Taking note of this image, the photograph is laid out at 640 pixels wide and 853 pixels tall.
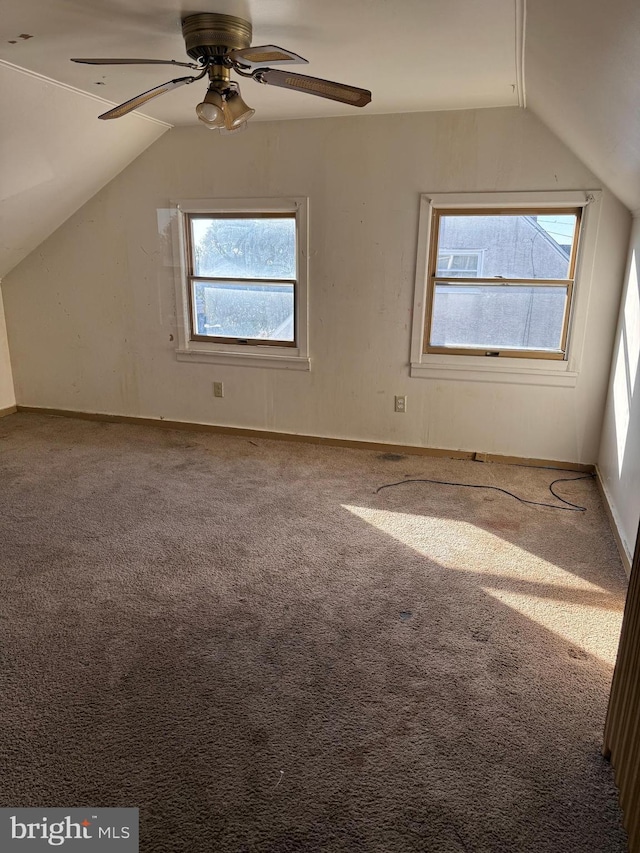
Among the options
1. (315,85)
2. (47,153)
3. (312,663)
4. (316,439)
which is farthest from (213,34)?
(316,439)

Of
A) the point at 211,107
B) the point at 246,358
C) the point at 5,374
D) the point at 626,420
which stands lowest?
the point at 5,374

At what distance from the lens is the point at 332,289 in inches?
160

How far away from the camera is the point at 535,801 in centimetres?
149

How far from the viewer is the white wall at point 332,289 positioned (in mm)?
3600

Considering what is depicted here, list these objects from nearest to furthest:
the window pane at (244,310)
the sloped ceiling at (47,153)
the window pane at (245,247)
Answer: the sloped ceiling at (47,153)
the window pane at (245,247)
the window pane at (244,310)

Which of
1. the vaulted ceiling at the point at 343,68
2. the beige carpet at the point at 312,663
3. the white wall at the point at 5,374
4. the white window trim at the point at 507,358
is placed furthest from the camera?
the white wall at the point at 5,374

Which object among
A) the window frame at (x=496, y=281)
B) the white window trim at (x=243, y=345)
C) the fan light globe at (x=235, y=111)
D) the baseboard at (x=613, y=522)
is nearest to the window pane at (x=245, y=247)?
the white window trim at (x=243, y=345)

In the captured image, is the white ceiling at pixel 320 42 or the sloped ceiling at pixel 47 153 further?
the sloped ceiling at pixel 47 153

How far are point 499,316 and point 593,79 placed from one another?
1.79 meters

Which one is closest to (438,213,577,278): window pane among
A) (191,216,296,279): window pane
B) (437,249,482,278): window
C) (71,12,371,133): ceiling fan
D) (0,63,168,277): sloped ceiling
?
(437,249,482,278): window

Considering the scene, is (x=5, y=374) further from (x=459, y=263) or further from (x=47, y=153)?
(x=459, y=263)

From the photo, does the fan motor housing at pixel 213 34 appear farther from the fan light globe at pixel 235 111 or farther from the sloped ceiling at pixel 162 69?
the fan light globe at pixel 235 111

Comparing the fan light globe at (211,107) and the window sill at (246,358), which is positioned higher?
the fan light globe at (211,107)

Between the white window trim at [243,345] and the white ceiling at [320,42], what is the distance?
0.77 metres
